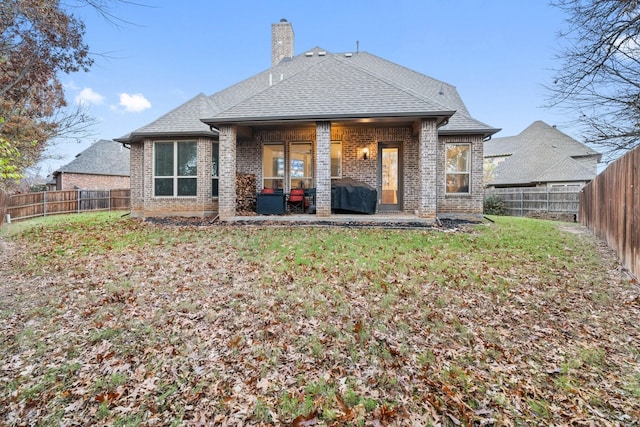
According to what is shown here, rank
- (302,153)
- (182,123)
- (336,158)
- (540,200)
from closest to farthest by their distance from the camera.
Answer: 1. (182,123)
2. (336,158)
3. (302,153)
4. (540,200)

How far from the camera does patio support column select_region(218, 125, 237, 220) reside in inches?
439

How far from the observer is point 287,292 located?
489 cm

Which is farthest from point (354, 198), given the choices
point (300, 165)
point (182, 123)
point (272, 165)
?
point (182, 123)

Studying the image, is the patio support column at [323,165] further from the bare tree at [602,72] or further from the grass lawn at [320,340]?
the bare tree at [602,72]

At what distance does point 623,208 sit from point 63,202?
948 inches

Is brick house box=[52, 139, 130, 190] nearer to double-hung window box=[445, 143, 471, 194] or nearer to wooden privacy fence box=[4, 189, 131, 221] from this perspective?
wooden privacy fence box=[4, 189, 131, 221]

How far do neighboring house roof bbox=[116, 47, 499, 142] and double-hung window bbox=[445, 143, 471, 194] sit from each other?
79cm

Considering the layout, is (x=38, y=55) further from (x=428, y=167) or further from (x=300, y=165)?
(x=428, y=167)

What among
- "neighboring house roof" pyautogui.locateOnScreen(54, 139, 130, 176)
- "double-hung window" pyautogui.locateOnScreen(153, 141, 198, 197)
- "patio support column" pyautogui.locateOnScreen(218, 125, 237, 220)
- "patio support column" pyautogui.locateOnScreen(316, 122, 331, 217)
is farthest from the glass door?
"neighboring house roof" pyautogui.locateOnScreen(54, 139, 130, 176)

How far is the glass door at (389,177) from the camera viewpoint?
13.0 m

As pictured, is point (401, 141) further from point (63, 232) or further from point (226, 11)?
point (63, 232)

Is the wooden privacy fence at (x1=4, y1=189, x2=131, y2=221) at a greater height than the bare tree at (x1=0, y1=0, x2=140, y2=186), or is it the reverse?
the bare tree at (x1=0, y1=0, x2=140, y2=186)

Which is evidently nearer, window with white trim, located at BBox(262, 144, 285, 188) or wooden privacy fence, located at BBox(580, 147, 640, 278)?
wooden privacy fence, located at BBox(580, 147, 640, 278)

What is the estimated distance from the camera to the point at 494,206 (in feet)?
65.1
